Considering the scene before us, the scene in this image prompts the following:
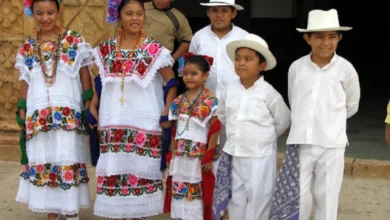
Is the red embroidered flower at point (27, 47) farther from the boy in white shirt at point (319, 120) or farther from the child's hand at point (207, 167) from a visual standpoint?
the boy in white shirt at point (319, 120)

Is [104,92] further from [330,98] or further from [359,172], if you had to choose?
[359,172]

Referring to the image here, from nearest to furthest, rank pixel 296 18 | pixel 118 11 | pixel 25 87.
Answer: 1. pixel 118 11
2. pixel 25 87
3. pixel 296 18

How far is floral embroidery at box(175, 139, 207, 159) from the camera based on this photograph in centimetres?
434

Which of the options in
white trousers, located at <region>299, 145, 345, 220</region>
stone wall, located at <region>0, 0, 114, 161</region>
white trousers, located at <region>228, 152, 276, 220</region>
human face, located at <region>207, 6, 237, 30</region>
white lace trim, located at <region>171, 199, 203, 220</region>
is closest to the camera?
white trousers, located at <region>299, 145, 345, 220</region>

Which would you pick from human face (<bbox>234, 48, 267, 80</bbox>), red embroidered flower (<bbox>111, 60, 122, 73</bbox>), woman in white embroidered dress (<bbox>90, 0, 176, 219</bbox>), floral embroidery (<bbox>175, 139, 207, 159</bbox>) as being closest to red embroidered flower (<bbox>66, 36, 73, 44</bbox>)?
woman in white embroidered dress (<bbox>90, 0, 176, 219</bbox>)

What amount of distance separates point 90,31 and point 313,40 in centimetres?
301

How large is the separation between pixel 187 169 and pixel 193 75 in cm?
64

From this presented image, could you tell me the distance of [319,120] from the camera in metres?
3.98

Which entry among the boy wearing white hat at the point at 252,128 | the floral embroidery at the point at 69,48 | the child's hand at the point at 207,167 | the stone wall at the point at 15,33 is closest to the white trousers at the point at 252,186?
the boy wearing white hat at the point at 252,128

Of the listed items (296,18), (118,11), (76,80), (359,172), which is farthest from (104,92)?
(296,18)

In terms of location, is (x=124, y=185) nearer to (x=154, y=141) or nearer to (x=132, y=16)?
(x=154, y=141)

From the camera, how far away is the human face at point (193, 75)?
429cm

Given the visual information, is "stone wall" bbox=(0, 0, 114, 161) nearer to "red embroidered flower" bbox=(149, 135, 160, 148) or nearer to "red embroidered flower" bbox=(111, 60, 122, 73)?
"red embroidered flower" bbox=(111, 60, 122, 73)

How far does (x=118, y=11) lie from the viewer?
4336 mm
